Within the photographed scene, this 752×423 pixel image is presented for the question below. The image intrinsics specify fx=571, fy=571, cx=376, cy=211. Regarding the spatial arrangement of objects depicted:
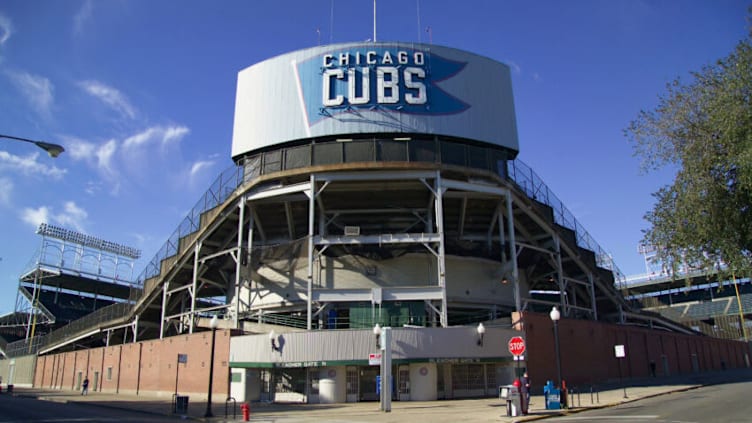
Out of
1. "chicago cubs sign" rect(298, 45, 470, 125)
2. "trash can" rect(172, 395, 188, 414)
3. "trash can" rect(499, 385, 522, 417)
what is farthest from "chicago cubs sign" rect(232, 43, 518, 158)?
"trash can" rect(499, 385, 522, 417)

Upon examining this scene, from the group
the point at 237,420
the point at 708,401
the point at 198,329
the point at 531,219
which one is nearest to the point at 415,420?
the point at 237,420

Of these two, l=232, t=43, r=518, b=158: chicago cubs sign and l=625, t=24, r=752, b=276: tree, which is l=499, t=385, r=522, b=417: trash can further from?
l=232, t=43, r=518, b=158: chicago cubs sign

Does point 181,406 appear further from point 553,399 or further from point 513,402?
point 553,399

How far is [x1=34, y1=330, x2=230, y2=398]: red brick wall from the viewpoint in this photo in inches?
1235

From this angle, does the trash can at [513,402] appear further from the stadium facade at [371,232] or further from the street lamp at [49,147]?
the street lamp at [49,147]

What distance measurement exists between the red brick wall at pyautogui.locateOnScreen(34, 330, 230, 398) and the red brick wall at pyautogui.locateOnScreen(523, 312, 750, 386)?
16464mm

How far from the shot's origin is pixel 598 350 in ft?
113

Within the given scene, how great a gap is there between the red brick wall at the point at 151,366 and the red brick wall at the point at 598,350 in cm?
1646

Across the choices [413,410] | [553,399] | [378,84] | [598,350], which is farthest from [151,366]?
[598,350]

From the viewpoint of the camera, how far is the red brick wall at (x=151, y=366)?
103ft

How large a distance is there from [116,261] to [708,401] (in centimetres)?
8533

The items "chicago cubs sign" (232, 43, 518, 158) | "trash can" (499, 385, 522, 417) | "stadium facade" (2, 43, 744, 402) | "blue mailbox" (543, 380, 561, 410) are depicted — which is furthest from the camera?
"chicago cubs sign" (232, 43, 518, 158)

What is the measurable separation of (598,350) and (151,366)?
29.1 metres

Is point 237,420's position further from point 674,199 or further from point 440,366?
point 674,199
